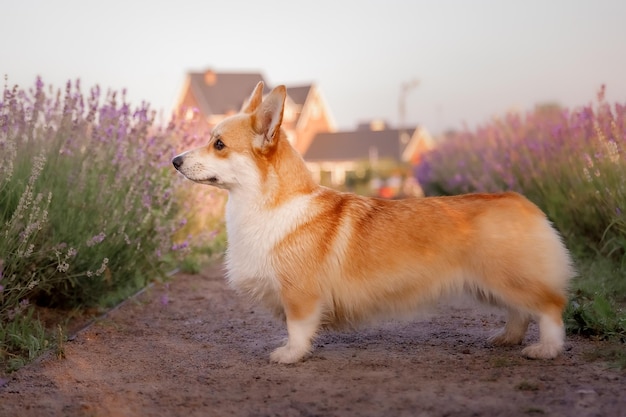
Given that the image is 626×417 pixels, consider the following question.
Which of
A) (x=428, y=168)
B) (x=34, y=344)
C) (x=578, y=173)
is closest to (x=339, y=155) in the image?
(x=428, y=168)

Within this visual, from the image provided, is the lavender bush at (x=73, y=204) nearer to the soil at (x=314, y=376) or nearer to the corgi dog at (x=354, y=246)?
the soil at (x=314, y=376)

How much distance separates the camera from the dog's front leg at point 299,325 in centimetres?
448

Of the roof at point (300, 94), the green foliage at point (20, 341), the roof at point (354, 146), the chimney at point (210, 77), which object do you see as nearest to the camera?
the green foliage at point (20, 341)

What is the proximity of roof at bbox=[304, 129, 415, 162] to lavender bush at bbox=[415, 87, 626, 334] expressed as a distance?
122ft

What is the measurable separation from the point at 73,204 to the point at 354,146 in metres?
45.3

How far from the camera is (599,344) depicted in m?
4.71

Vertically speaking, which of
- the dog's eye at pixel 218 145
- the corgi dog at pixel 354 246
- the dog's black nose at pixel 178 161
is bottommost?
the corgi dog at pixel 354 246

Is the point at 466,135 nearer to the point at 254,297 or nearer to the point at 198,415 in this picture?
the point at 254,297

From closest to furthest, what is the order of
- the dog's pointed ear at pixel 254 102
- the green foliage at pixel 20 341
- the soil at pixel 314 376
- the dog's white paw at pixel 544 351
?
1. the soil at pixel 314 376
2. the dog's white paw at pixel 544 351
3. the green foliage at pixel 20 341
4. the dog's pointed ear at pixel 254 102

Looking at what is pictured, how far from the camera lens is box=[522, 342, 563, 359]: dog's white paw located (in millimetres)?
4379

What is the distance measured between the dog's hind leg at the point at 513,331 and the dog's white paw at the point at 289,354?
1.23 m

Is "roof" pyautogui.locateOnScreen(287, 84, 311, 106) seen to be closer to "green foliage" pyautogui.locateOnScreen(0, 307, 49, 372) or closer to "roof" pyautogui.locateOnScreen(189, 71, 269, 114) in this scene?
"roof" pyautogui.locateOnScreen(189, 71, 269, 114)

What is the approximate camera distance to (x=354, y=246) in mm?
4582

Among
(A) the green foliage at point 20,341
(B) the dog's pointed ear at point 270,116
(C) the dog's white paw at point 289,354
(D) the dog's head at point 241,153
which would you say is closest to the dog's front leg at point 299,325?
(C) the dog's white paw at point 289,354
